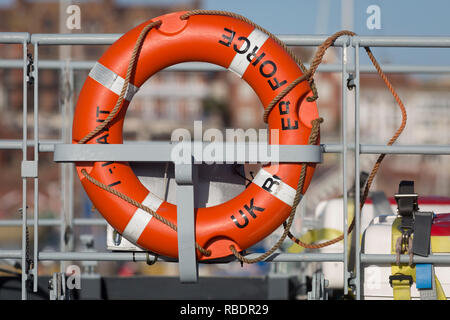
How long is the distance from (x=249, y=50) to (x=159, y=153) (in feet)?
1.72

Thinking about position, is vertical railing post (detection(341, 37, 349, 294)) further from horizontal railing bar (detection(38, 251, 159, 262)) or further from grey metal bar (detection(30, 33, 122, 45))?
grey metal bar (detection(30, 33, 122, 45))

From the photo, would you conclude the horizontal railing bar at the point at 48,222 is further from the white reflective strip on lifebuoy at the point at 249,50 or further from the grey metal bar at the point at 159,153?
the white reflective strip on lifebuoy at the point at 249,50

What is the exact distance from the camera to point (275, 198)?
257 centimetres

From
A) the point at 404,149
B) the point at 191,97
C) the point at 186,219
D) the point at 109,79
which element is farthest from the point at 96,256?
the point at 191,97

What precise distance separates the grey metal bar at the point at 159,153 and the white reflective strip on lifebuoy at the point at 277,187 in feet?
0.24

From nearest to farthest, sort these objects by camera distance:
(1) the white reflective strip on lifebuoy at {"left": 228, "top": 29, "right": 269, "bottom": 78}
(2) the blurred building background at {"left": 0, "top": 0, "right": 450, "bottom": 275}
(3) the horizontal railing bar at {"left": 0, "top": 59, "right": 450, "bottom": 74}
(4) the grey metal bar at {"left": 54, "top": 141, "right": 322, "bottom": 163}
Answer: (4) the grey metal bar at {"left": 54, "top": 141, "right": 322, "bottom": 163}
(1) the white reflective strip on lifebuoy at {"left": 228, "top": 29, "right": 269, "bottom": 78}
(3) the horizontal railing bar at {"left": 0, "top": 59, "right": 450, "bottom": 74}
(2) the blurred building background at {"left": 0, "top": 0, "right": 450, "bottom": 275}

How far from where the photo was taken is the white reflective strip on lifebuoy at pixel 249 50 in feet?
8.54

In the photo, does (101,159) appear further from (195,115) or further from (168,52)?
(195,115)

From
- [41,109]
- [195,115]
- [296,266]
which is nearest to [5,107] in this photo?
[41,109]

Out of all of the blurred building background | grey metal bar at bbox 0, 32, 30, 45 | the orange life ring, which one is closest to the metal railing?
grey metal bar at bbox 0, 32, 30, 45

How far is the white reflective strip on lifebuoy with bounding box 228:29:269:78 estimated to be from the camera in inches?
103

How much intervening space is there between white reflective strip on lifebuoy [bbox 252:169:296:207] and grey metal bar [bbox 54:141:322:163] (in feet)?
0.24
